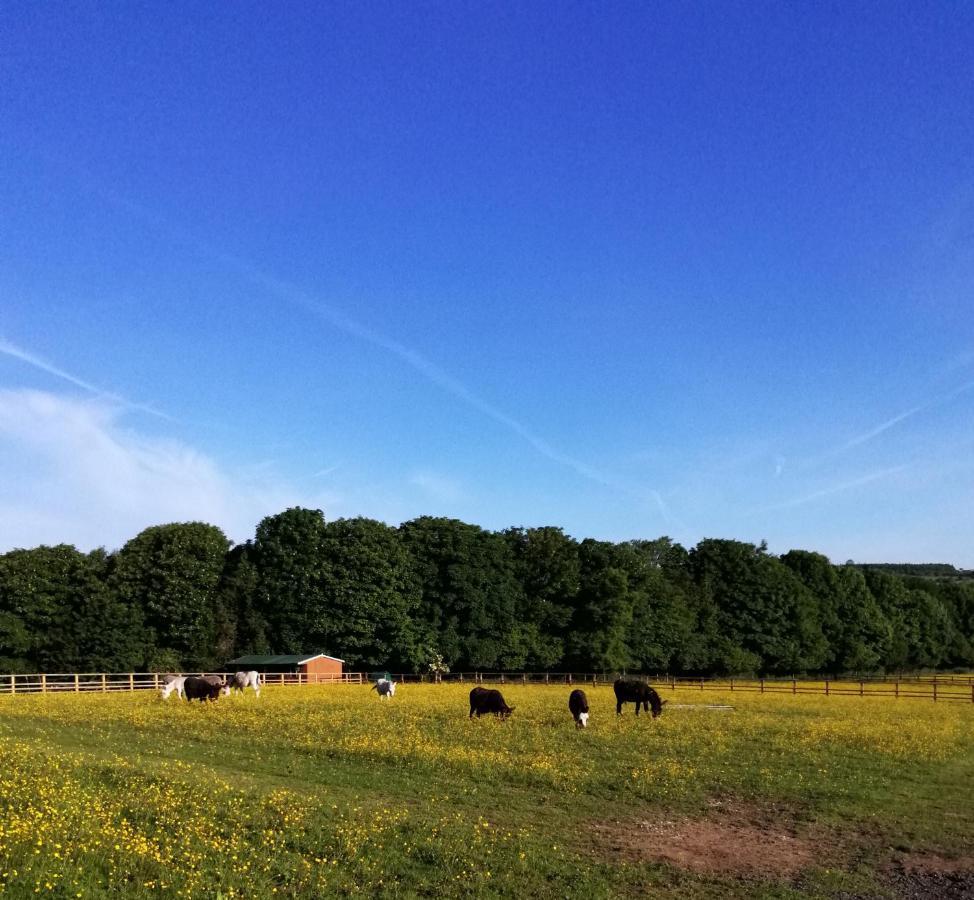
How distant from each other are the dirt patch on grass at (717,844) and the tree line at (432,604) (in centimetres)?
5665

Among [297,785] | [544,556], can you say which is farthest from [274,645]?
[297,785]

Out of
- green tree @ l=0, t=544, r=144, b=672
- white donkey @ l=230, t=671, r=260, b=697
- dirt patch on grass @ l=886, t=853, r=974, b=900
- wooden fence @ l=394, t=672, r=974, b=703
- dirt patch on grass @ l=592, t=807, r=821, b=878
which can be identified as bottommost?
wooden fence @ l=394, t=672, r=974, b=703

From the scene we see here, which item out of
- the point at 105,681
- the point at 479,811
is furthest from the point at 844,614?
the point at 479,811

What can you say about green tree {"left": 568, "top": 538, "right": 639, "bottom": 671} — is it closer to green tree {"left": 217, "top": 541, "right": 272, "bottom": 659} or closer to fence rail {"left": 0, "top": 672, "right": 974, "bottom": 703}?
fence rail {"left": 0, "top": 672, "right": 974, "bottom": 703}

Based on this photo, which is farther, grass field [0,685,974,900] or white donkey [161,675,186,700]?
white donkey [161,675,186,700]

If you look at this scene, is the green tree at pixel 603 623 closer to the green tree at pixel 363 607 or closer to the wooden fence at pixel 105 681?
the green tree at pixel 363 607

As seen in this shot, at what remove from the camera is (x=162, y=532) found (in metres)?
68.2

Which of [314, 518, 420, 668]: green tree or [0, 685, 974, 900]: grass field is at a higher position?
[314, 518, 420, 668]: green tree

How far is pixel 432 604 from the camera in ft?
244

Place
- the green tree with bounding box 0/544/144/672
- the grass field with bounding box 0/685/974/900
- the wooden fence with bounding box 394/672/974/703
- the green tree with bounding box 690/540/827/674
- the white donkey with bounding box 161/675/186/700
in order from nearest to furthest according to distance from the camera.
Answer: the grass field with bounding box 0/685/974/900
the white donkey with bounding box 161/675/186/700
the wooden fence with bounding box 394/672/974/703
the green tree with bounding box 0/544/144/672
the green tree with bounding box 690/540/827/674

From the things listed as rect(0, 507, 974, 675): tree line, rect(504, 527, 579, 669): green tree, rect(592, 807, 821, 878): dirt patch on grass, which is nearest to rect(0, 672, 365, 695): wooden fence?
rect(0, 507, 974, 675): tree line

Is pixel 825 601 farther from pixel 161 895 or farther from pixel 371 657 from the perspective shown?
pixel 161 895

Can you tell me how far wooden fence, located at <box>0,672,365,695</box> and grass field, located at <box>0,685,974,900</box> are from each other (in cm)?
2387

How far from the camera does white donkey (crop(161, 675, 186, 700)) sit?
38812 mm
